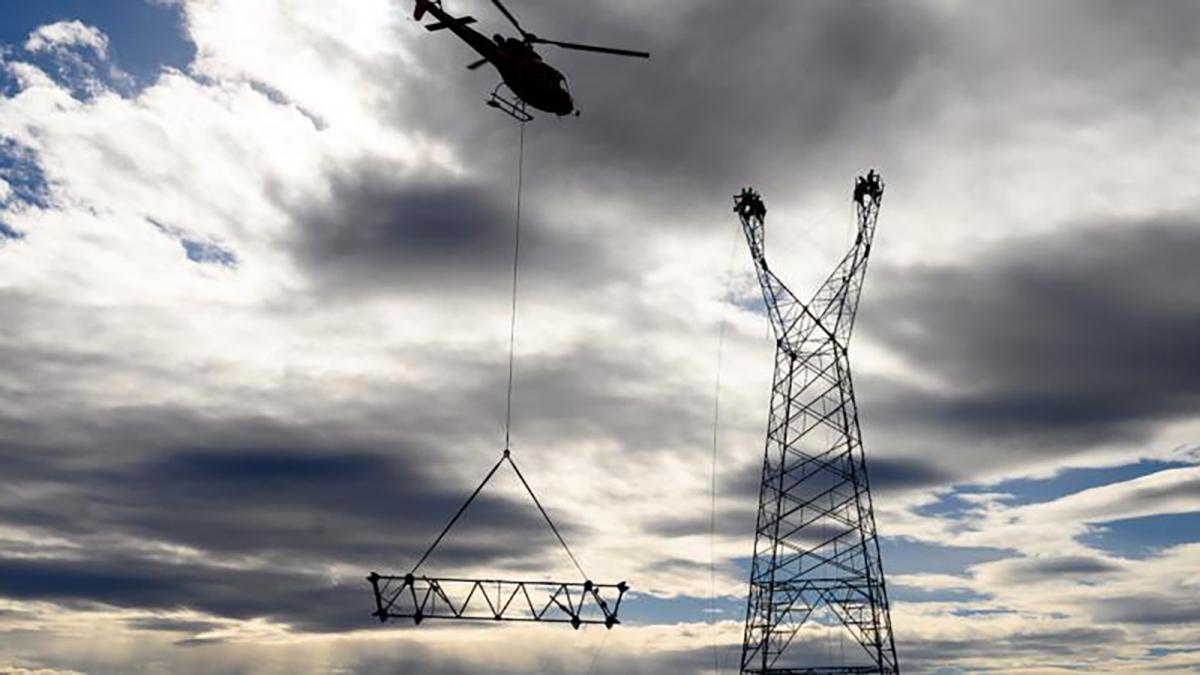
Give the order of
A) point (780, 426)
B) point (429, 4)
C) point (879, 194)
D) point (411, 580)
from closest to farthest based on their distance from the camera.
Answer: point (411, 580)
point (429, 4)
point (780, 426)
point (879, 194)

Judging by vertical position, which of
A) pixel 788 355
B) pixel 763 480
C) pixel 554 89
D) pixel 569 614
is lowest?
pixel 569 614

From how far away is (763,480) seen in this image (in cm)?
9275

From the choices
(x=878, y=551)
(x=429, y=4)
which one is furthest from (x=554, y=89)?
(x=878, y=551)

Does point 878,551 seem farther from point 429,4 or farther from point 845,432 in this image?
point 429,4

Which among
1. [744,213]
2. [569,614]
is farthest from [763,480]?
[569,614]

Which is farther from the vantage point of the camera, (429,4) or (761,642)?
(761,642)

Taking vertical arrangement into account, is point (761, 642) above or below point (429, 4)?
below

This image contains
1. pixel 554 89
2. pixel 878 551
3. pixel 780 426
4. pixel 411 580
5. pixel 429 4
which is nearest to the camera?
pixel 411 580

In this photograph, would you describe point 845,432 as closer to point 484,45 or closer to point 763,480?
point 763,480

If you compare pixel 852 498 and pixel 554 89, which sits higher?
pixel 554 89

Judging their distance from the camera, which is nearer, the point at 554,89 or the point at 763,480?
the point at 554,89

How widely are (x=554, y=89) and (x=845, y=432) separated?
42.0m

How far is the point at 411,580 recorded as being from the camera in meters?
56.4

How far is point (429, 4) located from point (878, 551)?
54997 mm
